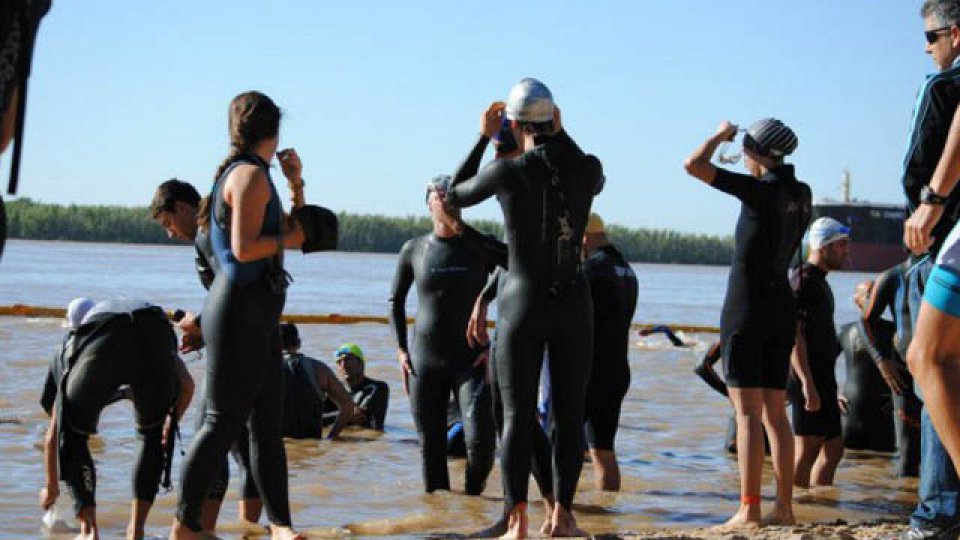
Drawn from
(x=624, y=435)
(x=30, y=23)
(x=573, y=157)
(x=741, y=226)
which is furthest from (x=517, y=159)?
(x=624, y=435)

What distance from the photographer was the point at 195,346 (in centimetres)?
663

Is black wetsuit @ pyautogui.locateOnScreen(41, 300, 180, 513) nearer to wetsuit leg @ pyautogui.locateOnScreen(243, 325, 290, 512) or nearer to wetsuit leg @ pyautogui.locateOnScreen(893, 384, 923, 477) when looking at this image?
wetsuit leg @ pyautogui.locateOnScreen(243, 325, 290, 512)

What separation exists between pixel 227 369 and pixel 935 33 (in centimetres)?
303

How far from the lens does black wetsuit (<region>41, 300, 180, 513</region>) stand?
20.9 ft

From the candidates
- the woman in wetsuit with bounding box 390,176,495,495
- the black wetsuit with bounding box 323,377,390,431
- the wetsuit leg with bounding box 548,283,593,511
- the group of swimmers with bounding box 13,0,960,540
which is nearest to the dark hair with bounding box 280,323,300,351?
the black wetsuit with bounding box 323,377,390,431

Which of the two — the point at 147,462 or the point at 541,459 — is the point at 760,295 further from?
the point at 147,462

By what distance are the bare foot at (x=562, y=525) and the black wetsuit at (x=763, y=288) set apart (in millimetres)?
1068

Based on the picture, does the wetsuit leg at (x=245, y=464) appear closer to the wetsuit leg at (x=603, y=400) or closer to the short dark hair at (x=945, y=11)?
the wetsuit leg at (x=603, y=400)

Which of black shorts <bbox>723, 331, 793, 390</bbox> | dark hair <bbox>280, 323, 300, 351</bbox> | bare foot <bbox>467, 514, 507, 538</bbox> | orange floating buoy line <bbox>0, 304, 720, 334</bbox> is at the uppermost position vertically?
black shorts <bbox>723, 331, 793, 390</bbox>

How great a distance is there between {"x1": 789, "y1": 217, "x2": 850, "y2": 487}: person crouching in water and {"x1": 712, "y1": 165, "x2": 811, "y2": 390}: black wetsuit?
0.92 meters

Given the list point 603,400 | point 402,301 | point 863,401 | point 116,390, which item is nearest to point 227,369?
point 116,390

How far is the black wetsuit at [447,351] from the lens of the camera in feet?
27.1

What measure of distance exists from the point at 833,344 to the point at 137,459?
412cm

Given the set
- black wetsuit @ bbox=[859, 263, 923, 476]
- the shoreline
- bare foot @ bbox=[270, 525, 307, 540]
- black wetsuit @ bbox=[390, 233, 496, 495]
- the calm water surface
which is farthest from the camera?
black wetsuit @ bbox=[859, 263, 923, 476]
